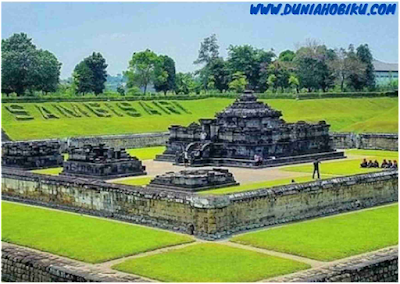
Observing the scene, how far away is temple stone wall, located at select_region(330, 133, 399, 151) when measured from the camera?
2997cm

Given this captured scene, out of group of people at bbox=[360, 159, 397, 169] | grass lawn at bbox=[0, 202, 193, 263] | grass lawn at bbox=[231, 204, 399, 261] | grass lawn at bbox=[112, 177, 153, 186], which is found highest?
group of people at bbox=[360, 159, 397, 169]

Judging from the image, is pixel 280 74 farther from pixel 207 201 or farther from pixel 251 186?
pixel 207 201

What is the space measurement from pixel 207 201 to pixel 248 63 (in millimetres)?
47238

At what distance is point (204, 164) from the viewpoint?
82.7 feet

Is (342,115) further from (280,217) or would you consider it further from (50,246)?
(50,246)

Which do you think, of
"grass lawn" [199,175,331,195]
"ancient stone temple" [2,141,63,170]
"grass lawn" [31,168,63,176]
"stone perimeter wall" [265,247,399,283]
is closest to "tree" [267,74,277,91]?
"ancient stone temple" [2,141,63,170]

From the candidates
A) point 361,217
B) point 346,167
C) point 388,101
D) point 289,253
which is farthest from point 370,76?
point 289,253

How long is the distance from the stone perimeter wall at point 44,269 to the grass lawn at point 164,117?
19.9 meters

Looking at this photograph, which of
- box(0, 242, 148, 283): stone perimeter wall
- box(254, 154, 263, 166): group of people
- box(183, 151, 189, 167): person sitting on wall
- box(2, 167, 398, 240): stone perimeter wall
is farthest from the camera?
box(183, 151, 189, 167): person sitting on wall

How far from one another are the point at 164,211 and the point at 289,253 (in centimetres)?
347

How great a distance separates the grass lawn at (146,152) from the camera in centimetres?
2798

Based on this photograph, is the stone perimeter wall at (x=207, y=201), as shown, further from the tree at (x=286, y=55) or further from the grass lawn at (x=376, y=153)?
the tree at (x=286, y=55)

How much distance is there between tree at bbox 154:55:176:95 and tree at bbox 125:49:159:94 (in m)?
0.52

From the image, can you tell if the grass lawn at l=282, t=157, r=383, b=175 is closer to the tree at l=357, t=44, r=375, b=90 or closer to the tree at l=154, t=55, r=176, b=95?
the tree at l=357, t=44, r=375, b=90
